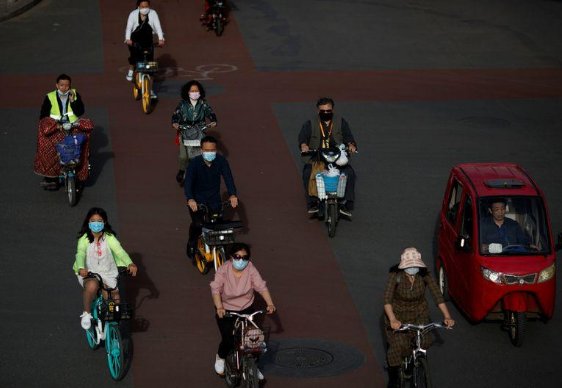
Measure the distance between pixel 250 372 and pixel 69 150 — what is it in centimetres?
742

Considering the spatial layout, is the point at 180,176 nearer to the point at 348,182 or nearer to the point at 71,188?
the point at 71,188

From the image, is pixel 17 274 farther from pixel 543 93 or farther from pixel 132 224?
pixel 543 93

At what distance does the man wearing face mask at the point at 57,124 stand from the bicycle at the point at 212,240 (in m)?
3.42

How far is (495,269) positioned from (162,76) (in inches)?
555

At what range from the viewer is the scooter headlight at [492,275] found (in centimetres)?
1478

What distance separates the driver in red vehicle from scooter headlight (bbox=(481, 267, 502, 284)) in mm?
312

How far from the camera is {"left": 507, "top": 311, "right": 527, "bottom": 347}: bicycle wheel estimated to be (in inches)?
579

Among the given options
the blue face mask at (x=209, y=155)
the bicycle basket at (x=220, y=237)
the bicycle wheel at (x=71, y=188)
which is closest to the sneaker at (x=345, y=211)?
the blue face mask at (x=209, y=155)

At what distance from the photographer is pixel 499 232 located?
1522cm

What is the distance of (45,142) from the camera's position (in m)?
19.5

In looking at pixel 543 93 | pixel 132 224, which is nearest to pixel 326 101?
pixel 132 224

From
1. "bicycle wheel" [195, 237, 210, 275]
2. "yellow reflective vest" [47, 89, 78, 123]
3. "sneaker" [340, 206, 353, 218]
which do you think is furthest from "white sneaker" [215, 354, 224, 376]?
"yellow reflective vest" [47, 89, 78, 123]

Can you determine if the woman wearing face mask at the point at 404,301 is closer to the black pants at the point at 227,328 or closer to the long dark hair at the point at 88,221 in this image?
the black pants at the point at 227,328

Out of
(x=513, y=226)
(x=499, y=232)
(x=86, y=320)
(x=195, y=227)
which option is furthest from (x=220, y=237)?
(x=513, y=226)
